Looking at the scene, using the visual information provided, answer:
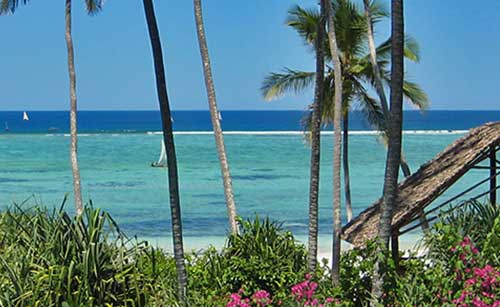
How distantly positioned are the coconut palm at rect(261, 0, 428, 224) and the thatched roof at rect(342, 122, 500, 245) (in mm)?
5350

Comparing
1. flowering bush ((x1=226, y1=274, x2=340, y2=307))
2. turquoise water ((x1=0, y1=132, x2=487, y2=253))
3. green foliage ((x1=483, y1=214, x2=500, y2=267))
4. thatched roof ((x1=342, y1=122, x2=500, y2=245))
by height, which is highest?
thatched roof ((x1=342, y1=122, x2=500, y2=245))

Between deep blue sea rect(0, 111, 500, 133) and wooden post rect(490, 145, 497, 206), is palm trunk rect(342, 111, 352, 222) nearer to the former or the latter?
wooden post rect(490, 145, 497, 206)

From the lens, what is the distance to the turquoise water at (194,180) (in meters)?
25.2

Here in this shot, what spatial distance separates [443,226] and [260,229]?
2.67m


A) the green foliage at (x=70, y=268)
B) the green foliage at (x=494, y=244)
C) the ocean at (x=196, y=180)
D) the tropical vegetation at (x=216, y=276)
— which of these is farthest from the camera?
the ocean at (x=196, y=180)

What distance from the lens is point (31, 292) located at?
712cm

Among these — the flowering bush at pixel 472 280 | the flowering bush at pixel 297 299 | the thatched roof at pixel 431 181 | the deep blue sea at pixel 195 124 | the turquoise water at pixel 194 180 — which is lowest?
the turquoise water at pixel 194 180

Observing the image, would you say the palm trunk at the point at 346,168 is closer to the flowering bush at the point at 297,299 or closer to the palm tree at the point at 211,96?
the palm tree at the point at 211,96

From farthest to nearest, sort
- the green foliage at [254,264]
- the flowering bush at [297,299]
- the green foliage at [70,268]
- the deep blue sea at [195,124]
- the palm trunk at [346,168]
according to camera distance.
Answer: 1. the deep blue sea at [195,124]
2. the palm trunk at [346,168]
3. the green foliage at [254,264]
4. the flowering bush at [297,299]
5. the green foliage at [70,268]

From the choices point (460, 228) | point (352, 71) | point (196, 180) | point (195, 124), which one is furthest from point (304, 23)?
point (195, 124)

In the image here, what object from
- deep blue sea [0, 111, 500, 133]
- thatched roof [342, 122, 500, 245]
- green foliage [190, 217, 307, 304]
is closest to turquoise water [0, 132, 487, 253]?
green foliage [190, 217, 307, 304]

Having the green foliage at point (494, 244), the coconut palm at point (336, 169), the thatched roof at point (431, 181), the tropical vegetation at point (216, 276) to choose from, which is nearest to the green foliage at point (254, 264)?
the tropical vegetation at point (216, 276)

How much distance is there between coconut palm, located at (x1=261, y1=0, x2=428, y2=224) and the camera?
1620 centimetres

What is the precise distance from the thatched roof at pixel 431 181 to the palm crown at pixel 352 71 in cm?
535
